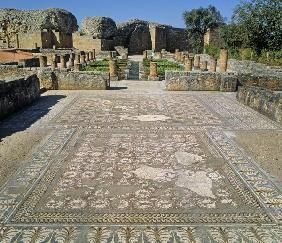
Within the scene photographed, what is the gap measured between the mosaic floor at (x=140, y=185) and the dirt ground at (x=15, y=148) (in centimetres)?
14

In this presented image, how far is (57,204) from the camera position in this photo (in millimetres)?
3428

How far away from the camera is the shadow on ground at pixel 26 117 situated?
6.24 m

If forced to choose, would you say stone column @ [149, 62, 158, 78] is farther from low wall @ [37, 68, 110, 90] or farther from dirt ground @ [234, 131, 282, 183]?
dirt ground @ [234, 131, 282, 183]

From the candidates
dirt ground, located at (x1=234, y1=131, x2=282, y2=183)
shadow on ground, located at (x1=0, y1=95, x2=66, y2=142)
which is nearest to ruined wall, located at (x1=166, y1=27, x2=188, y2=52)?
shadow on ground, located at (x1=0, y1=95, x2=66, y2=142)

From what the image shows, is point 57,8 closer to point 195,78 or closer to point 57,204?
point 195,78

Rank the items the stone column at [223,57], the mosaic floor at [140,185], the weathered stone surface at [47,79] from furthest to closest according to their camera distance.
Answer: the stone column at [223,57] < the weathered stone surface at [47,79] < the mosaic floor at [140,185]

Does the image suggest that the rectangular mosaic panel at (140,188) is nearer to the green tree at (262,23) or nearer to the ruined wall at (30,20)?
the green tree at (262,23)

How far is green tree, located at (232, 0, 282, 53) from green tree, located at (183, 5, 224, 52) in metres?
15.1

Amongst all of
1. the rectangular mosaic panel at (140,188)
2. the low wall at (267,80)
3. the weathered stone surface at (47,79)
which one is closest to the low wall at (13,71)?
the weathered stone surface at (47,79)

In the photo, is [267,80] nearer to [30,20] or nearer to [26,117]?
[26,117]

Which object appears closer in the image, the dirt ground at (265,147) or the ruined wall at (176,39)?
the dirt ground at (265,147)

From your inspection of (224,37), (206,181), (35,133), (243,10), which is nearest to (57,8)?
(224,37)

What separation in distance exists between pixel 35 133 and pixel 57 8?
37.1m

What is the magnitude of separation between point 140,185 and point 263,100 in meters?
5.02
